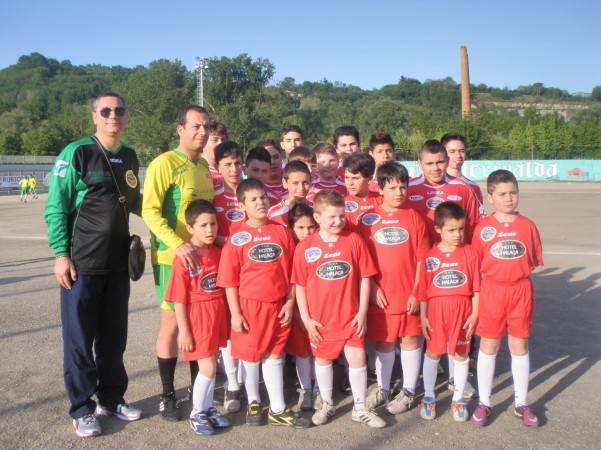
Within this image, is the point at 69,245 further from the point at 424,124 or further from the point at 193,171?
the point at 424,124

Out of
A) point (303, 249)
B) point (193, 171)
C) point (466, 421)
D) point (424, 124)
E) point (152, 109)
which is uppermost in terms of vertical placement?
point (152, 109)

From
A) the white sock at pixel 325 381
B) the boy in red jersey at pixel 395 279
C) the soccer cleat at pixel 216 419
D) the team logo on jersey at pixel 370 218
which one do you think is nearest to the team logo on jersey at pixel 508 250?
the boy in red jersey at pixel 395 279

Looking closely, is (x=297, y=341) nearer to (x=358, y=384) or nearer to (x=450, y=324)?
(x=358, y=384)

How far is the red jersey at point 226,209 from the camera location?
179 inches

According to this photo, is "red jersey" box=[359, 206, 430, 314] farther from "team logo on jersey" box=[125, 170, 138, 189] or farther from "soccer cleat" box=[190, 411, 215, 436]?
"team logo on jersey" box=[125, 170, 138, 189]

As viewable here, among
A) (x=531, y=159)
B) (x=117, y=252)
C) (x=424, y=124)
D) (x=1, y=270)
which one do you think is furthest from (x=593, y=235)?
(x=424, y=124)

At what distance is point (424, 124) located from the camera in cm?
5653

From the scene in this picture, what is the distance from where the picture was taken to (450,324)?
155 inches

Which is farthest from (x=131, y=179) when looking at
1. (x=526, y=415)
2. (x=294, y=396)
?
(x=526, y=415)

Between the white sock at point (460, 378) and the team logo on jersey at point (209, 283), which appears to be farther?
the white sock at point (460, 378)

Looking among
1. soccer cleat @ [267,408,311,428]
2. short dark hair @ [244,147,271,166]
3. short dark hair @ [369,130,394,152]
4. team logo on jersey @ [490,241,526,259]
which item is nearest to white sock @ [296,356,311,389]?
soccer cleat @ [267,408,311,428]

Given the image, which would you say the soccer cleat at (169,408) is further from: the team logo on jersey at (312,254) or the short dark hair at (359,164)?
the short dark hair at (359,164)

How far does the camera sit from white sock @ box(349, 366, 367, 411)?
3.83 meters

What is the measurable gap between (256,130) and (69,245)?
59952mm
